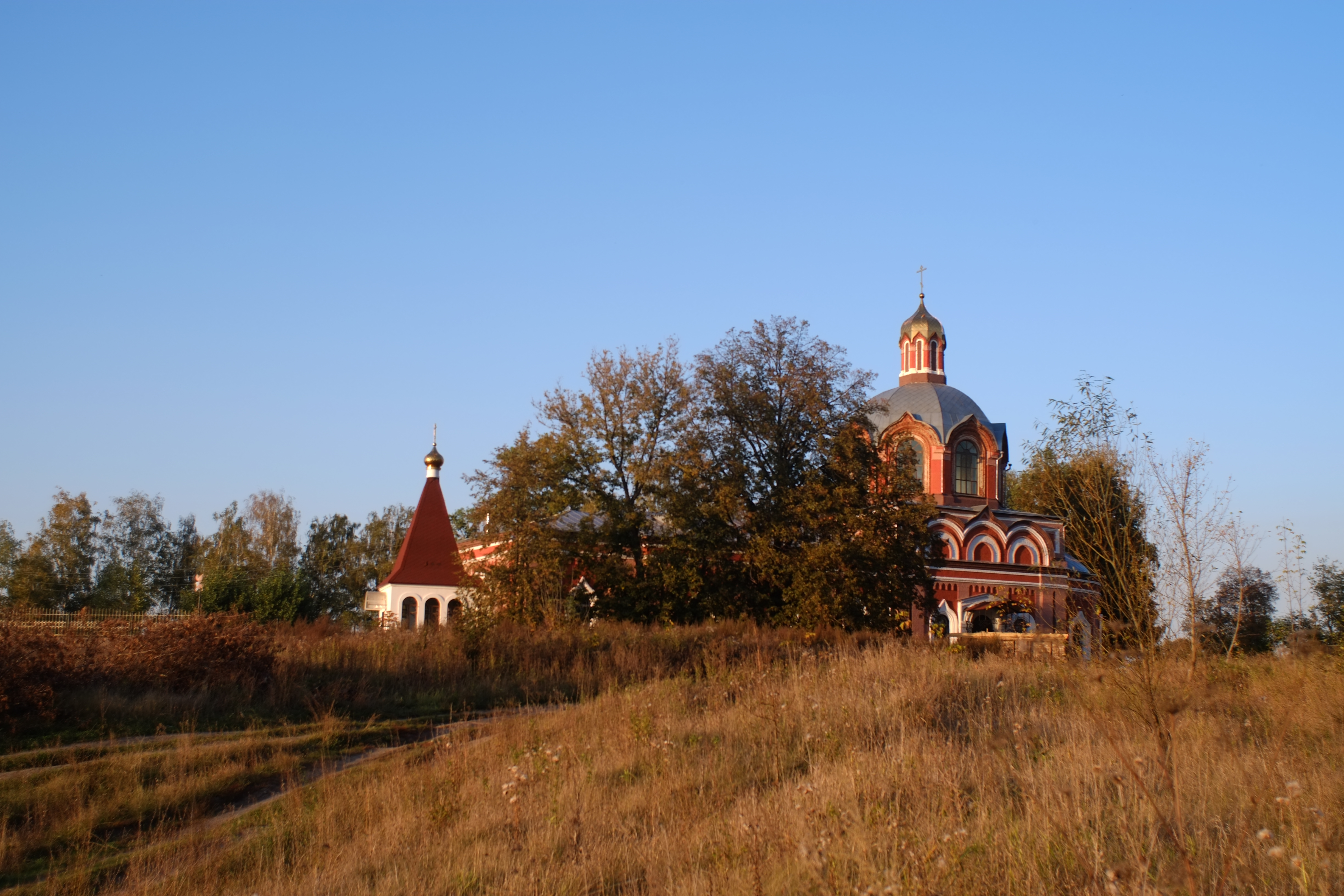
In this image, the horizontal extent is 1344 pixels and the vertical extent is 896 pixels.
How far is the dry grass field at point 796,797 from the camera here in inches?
190

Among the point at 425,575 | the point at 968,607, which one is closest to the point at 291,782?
the point at 425,575

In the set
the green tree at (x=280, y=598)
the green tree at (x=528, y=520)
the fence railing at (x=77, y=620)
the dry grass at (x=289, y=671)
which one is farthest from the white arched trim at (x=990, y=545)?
the fence railing at (x=77, y=620)

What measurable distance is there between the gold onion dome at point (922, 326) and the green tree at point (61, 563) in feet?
125

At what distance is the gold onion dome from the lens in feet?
149

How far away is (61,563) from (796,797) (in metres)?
53.5

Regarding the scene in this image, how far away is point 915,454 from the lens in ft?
131

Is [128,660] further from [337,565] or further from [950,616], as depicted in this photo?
[337,565]

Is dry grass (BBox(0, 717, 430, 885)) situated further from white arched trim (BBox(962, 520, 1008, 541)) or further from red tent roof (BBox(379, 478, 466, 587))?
white arched trim (BBox(962, 520, 1008, 541))

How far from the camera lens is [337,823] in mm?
7664

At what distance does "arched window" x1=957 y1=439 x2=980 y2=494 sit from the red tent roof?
64.3ft

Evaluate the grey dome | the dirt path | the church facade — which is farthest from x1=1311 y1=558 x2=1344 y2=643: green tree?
the grey dome

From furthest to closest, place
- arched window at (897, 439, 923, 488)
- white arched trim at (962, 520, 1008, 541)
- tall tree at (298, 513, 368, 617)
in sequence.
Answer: tall tree at (298, 513, 368, 617)
white arched trim at (962, 520, 1008, 541)
arched window at (897, 439, 923, 488)

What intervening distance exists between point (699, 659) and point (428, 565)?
23.3m

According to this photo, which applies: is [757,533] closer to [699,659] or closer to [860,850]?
[699,659]
